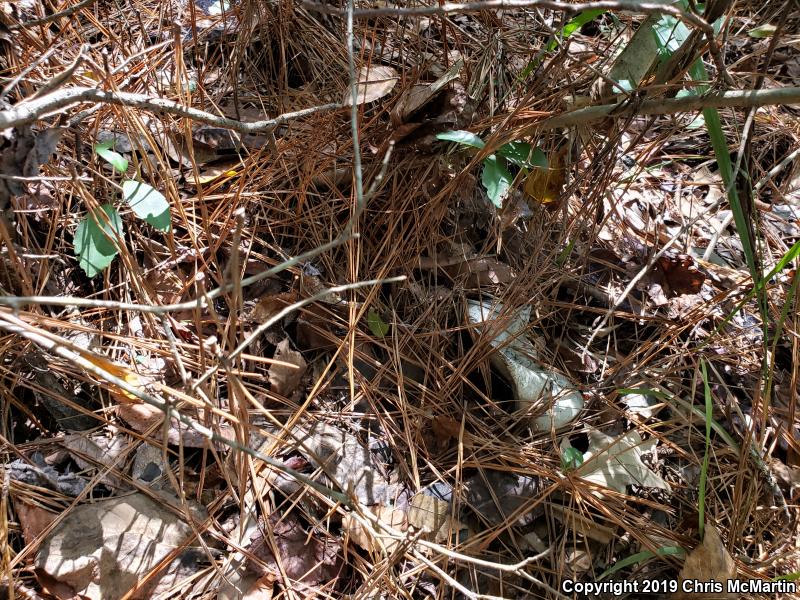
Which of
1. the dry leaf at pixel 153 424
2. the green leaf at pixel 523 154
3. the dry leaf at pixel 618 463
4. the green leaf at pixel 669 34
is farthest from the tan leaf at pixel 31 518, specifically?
the green leaf at pixel 669 34

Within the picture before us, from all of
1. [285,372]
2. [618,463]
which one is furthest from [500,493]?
[285,372]

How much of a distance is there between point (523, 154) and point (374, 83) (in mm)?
440

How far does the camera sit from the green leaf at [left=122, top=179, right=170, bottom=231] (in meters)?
1.14

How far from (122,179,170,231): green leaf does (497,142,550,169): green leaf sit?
30.2 inches

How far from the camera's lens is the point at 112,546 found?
1.04 meters

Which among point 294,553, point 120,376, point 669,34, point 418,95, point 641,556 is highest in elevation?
point 669,34

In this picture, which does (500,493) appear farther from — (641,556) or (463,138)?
(463,138)

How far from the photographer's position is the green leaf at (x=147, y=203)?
114cm

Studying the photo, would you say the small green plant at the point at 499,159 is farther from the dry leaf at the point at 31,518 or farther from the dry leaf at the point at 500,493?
the dry leaf at the point at 31,518

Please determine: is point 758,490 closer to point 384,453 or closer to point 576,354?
point 576,354

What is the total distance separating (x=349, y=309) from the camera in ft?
4.61

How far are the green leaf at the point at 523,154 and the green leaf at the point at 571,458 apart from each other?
2.22 ft

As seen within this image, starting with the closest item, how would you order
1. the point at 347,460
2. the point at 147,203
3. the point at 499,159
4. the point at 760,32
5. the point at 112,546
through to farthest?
1. the point at 112,546
2. the point at 147,203
3. the point at 347,460
4. the point at 499,159
5. the point at 760,32

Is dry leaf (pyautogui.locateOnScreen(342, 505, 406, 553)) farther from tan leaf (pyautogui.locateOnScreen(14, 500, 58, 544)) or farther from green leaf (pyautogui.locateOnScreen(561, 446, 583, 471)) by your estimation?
tan leaf (pyautogui.locateOnScreen(14, 500, 58, 544))
